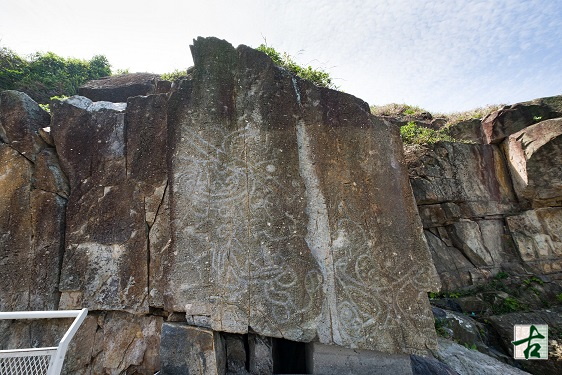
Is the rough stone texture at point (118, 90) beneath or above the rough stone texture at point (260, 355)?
above

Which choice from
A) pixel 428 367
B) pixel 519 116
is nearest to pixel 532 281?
pixel 519 116

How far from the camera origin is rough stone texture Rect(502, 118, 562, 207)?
17.0 feet

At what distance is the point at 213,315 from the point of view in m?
2.64

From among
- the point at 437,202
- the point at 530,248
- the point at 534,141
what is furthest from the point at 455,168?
the point at 530,248

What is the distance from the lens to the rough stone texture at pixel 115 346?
289cm

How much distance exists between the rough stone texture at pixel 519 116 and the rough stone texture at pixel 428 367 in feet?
15.7

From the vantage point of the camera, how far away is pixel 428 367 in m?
2.91

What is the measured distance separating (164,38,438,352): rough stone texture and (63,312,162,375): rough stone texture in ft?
1.74

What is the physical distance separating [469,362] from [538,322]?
86.4 inches

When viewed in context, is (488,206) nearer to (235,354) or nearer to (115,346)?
(235,354)

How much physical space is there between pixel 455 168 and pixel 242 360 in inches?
198

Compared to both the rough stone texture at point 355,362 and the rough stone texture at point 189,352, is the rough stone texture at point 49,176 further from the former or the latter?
the rough stone texture at point 355,362

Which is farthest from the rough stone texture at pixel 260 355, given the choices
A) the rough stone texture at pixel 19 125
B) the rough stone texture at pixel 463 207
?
the rough stone texture at pixel 463 207

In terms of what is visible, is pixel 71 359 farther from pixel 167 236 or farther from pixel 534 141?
pixel 534 141
